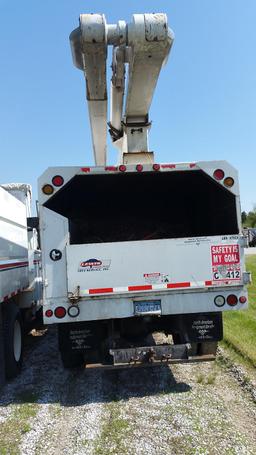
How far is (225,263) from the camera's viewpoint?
4941mm

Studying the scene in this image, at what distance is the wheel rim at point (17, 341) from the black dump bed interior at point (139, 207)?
5.10 ft

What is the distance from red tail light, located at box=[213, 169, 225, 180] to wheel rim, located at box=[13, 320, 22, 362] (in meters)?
3.64

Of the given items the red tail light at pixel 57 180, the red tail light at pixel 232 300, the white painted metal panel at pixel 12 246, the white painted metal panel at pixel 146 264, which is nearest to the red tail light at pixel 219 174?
the white painted metal panel at pixel 146 264

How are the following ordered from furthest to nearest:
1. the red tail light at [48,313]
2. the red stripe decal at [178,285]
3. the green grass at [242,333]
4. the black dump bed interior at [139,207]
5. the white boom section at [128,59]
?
the black dump bed interior at [139,207] < the green grass at [242,333] < the red stripe decal at [178,285] < the red tail light at [48,313] < the white boom section at [128,59]

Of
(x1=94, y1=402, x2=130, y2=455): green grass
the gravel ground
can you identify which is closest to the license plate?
the gravel ground

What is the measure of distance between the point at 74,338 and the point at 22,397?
0.91m

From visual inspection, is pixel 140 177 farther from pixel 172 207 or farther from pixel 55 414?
pixel 55 414

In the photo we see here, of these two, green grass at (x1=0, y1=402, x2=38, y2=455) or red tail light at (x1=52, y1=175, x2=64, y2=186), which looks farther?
red tail light at (x1=52, y1=175, x2=64, y2=186)

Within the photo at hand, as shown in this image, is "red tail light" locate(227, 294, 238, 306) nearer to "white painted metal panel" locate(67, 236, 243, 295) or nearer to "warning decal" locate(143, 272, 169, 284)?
"white painted metal panel" locate(67, 236, 243, 295)

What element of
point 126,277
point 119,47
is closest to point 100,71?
point 119,47

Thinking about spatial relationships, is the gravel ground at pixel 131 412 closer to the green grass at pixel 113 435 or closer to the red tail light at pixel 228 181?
the green grass at pixel 113 435

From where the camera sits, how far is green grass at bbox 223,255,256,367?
5899 mm

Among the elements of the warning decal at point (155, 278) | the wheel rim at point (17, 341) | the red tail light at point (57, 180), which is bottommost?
the wheel rim at point (17, 341)

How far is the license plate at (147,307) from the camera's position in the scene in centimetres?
484
